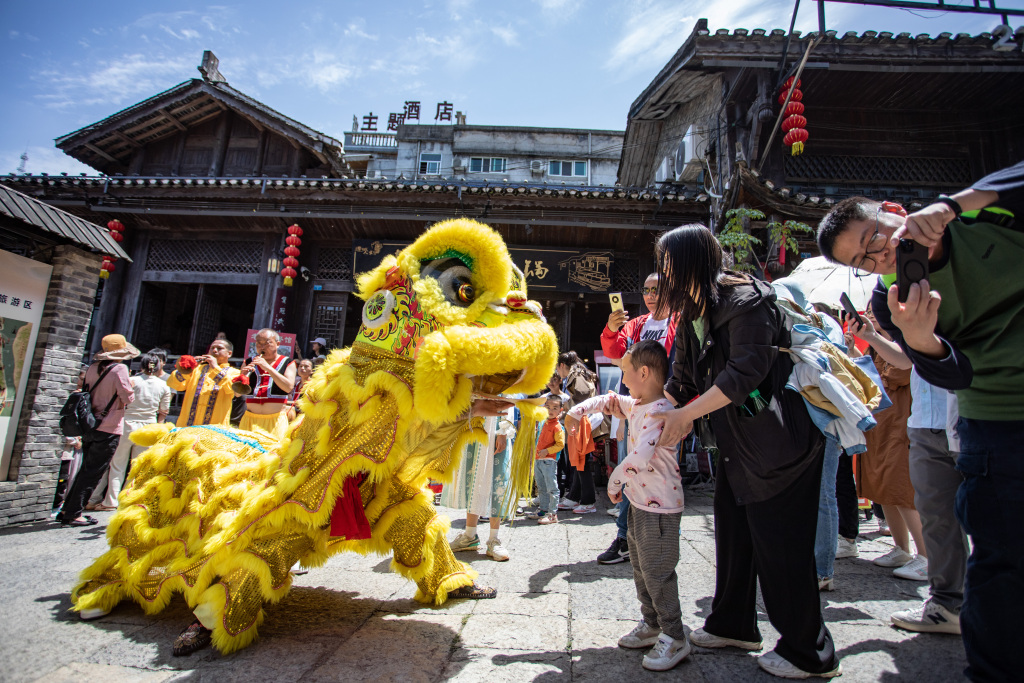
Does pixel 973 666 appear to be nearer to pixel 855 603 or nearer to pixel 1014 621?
pixel 1014 621

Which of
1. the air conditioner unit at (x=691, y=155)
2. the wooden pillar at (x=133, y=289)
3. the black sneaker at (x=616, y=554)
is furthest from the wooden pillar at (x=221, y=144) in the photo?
the black sneaker at (x=616, y=554)

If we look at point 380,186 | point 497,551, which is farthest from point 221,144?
point 497,551

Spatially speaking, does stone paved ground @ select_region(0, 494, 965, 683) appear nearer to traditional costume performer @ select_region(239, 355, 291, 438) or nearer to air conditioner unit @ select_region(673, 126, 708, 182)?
traditional costume performer @ select_region(239, 355, 291, 438)

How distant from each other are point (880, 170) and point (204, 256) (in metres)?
13.3

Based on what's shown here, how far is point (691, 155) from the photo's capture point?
382 inches

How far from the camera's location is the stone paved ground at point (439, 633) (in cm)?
186

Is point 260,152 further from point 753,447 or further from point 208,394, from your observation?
point 753,447

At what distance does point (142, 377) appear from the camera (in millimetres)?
5594

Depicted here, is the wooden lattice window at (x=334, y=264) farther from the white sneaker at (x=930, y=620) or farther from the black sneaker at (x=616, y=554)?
the white sneaker at (x=930, y=620)

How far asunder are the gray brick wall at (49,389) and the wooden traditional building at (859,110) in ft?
28.2

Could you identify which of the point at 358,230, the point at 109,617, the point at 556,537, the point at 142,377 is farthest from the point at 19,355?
the point at 358,230

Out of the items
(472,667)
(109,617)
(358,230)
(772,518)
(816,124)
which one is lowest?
(109,617)

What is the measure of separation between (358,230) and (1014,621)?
10113 mm

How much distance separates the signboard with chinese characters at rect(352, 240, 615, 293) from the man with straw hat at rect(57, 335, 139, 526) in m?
5.16
